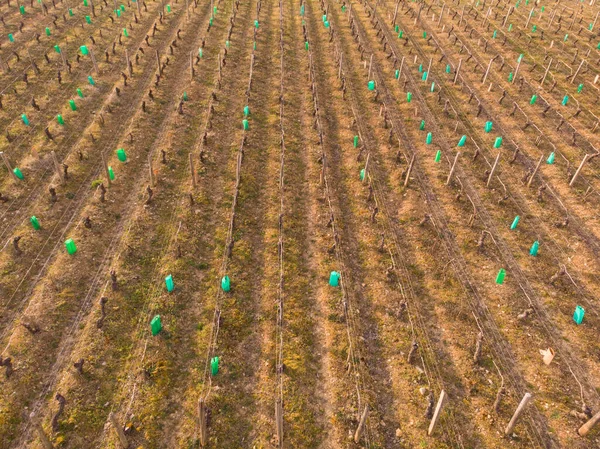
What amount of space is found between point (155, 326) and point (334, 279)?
6.14 metres

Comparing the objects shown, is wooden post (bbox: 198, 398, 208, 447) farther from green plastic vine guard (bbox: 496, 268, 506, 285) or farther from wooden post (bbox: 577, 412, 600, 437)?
green plastic vine guard (bbox: 496, 268, 506, 285)

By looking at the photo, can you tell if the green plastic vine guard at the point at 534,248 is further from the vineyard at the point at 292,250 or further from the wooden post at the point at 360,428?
A: the wooden post at the point at 360,428

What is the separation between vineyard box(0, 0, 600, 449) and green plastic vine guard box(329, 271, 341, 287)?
0.16ft

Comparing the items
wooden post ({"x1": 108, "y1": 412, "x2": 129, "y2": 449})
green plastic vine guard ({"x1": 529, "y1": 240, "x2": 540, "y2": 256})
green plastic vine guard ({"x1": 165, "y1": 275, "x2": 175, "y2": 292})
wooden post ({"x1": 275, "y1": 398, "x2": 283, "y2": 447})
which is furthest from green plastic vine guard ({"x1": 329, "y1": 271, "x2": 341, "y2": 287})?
green plastic vine guard ({"x1": 529, "y1": 240, "x2": 540, "y2": 256})

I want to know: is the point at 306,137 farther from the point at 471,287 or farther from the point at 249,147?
the point at 471,287

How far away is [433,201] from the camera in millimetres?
19219

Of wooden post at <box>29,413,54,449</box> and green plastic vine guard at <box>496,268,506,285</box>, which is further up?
green plastic vine guard at <box>496,268,506,285</box>

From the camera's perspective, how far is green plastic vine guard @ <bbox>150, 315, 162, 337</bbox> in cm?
1291

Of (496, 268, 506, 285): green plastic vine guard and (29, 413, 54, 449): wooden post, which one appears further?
(496, 268, 506, 285): green plastic vine guard

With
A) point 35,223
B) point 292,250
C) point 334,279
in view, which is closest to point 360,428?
point 334,279

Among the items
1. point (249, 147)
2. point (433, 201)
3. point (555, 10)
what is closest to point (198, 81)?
point (249, 147)

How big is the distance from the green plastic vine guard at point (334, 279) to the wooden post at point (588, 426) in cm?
805

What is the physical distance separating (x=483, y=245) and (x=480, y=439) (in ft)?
26.6

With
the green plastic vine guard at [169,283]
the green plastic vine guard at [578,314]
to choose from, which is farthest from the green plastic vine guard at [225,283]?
the green plastic vine guard at [578,314]
